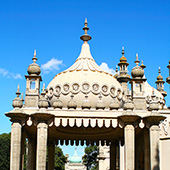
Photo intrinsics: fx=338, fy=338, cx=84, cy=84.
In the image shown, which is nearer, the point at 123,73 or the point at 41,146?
the point at 41,146

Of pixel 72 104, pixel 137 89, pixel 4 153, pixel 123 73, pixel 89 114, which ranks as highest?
pixel 123 73

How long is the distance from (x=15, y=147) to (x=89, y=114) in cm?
570

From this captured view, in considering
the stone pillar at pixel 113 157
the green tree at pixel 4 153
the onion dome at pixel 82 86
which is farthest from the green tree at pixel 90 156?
the onion dome at pixel 82 86

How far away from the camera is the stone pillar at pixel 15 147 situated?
2336 cm

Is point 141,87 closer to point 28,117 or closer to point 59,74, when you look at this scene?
point 59,74

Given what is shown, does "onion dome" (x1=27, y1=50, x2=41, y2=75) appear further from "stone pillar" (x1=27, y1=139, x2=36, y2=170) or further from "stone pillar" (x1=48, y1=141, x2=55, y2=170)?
"stone pillar" (x1=48, y1=141, x2=55, y2=170)

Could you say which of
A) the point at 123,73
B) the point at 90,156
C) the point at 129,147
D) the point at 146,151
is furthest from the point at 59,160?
the point at 129,147

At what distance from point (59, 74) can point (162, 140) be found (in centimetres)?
1001

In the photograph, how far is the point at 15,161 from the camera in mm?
23406

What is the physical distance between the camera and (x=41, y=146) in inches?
926

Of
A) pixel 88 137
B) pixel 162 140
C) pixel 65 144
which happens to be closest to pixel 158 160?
pixel 162 140

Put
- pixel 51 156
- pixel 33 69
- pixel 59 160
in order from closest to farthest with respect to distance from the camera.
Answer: pixel 33 69 < pixel 51 156 < pixel 59 160

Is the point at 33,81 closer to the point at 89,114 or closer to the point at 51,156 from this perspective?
the point at 89,114

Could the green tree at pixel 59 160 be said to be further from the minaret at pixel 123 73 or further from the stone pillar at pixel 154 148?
the stone pillar at pixel 154 148
